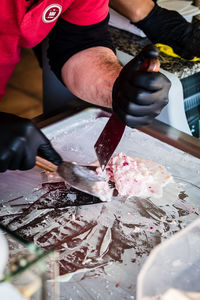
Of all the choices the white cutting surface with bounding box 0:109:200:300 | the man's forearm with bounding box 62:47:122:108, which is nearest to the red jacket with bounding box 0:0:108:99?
the man's forearm with bounding box 62:47:122:108

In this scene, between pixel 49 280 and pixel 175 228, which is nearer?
pixel 49 280

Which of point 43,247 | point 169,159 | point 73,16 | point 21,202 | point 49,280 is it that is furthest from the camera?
point 73,16

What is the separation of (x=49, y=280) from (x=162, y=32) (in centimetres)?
172

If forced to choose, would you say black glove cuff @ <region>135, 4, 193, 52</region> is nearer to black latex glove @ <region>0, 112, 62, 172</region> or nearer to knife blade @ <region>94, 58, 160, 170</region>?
knife blade @ <region>94, 58, 160, 170</region>

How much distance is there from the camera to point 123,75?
1167 mm

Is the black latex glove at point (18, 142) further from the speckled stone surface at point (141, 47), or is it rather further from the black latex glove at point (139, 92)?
the speckled stone surface at point (141, 47)

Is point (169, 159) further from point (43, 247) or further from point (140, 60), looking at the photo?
point (43, 247)

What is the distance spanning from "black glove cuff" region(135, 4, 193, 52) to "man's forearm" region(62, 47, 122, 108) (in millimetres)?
594

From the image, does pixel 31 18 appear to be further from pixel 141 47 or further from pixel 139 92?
pixel 141 47

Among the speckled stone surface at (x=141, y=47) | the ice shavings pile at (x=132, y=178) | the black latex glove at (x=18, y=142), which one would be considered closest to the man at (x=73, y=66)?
the black latex glove at (x=18, y=142)

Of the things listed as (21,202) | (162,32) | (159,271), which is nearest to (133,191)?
(21,202)

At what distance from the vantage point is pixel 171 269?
725 mm

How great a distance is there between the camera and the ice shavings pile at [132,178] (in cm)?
120

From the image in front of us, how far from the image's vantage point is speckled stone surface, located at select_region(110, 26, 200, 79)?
192 centimetres
